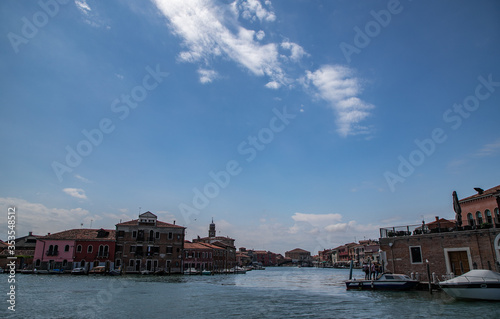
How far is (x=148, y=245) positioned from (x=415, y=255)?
39.4m

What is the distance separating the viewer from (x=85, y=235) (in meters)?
50.6

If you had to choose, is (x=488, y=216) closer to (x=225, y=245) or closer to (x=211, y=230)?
Answer: (x=225, y=245)

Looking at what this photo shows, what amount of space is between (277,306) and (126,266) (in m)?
38.0

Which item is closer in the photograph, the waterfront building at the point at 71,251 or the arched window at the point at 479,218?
the arched window at the point at 479,218

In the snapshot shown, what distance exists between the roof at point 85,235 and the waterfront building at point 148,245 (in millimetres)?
2093

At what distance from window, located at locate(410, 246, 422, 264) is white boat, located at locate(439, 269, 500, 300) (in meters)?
6.06

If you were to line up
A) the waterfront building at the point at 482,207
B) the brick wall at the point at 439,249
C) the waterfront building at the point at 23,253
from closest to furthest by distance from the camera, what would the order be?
the brick wall at the point at 439,249
the waterfront building at the point at 482,207
the waterfront building at the point at 23,253

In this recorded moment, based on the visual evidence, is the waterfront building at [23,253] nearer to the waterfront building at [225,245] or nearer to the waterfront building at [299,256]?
the waterfront building at [225,245]

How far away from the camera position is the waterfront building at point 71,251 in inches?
1897

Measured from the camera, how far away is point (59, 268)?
47656 mm

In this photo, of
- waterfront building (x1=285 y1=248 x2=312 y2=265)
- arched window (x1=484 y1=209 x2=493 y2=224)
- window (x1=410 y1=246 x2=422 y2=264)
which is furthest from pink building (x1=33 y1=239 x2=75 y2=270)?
waterfront building (x1=285 y1=248 x2=312 y2=265)

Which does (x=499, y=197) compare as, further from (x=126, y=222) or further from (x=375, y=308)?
(x=126, y=222)

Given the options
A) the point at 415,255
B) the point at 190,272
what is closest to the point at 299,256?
the point at 190,272

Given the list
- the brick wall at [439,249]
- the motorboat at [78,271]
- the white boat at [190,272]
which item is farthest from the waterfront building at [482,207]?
the motorboat at [78,271]
